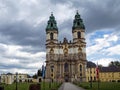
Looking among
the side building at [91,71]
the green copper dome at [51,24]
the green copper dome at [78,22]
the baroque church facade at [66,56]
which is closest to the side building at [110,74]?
the side building at [91,71]

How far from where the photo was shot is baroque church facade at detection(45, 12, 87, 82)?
139000 mm

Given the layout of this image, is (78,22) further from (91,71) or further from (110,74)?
(110,74)

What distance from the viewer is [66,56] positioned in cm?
14350

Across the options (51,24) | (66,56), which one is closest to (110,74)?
(66,56)

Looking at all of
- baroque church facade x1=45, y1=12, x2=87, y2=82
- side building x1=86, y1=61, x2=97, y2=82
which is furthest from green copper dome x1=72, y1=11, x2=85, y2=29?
side building x1=86, y1=61, x2=97, y2=82

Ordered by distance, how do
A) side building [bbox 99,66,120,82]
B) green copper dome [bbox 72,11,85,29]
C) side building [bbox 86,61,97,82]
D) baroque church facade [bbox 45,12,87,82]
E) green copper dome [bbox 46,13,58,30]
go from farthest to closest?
side building [bbox 99,66,120,82] → side building [bbox 86,61,97,82] → green copper dome [bbox 46,13,58,30] → green copper dome [bbox 72,11,85,29] → baroque church facade [bbox 45,12,87,82]

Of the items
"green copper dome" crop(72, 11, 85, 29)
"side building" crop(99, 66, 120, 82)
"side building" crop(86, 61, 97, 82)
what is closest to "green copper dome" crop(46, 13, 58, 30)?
"green copper dome" crop(72, 11, 85, 29)

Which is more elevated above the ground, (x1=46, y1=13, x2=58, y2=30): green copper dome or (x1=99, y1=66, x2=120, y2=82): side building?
(x1=46, y1=13, x2=58, y2=30): green copper dome

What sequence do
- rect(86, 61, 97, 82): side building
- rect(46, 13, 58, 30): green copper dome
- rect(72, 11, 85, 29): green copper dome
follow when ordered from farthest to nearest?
1. rect(86, 61, 97, 82): side building
2. rect(46, 13, 58, 30): green copper dome
3. rect(72, 11, 85, 29): green copper dome

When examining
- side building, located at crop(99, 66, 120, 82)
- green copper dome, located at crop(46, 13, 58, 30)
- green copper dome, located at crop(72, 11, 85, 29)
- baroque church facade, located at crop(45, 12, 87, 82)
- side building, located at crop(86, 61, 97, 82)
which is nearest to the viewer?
baroque church facade, located at crop(45, 12, 87, 82)

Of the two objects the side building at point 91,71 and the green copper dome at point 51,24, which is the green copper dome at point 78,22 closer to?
the green copper dome at point 51,24

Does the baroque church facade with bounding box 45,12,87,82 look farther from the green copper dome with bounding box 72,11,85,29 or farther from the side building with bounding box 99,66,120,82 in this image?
the side building with bounding box 99,66,120,82

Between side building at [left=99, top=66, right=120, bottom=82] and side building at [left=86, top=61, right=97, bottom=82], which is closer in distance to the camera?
side building at [left=86, top=61, right=97, bottom=82]

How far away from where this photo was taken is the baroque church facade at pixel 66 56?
139000mm
